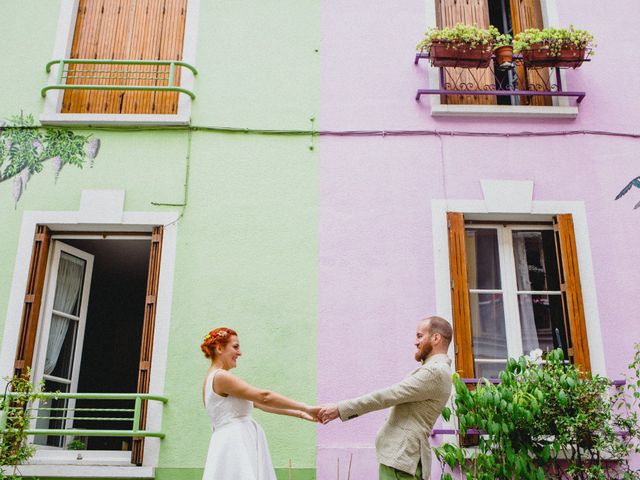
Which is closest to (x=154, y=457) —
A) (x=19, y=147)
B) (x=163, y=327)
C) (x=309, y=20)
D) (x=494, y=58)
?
(x=163, y=327)

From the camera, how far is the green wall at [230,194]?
18.5ft

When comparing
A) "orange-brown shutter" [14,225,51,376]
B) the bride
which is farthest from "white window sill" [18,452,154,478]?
the bride

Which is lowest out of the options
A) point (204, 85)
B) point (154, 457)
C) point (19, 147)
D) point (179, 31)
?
point (154, 457)

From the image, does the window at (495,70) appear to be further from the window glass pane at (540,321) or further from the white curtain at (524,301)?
the window glass pane at (540,321)

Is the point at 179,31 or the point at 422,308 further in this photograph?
the point at 179,31

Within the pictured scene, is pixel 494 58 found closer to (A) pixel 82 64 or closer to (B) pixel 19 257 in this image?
(A) pixel 82 64

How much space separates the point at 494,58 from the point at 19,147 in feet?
14.8

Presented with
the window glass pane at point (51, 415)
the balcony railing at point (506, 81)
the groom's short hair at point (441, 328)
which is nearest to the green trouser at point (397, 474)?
the groom's short hair at point (441, 328)

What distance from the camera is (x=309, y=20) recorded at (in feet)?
22.5

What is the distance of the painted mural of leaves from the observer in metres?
6.21

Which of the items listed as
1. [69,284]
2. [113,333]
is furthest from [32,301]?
[113,333]

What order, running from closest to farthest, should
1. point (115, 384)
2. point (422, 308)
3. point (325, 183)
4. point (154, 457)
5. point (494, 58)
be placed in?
point (154, 457) < point (422, 308) < point (325, 183) < point (494, 58) < point (115, 384)

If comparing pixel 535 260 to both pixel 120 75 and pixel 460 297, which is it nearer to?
pixel 460 297

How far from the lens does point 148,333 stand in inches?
226
